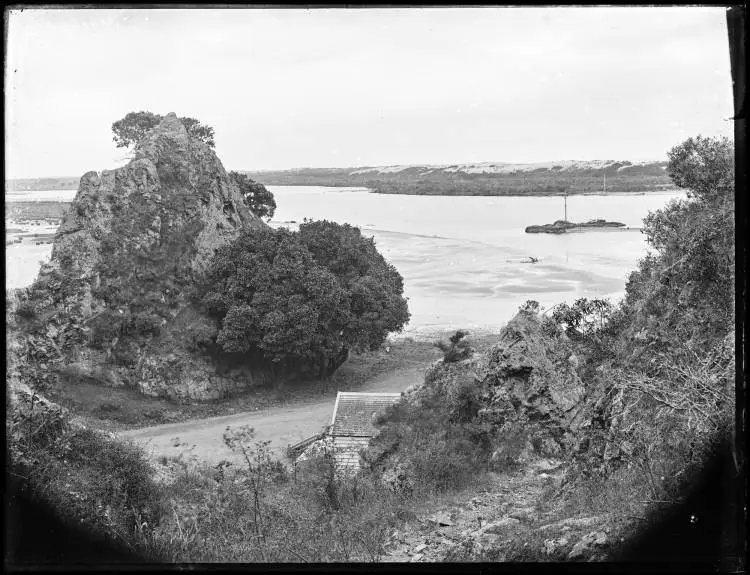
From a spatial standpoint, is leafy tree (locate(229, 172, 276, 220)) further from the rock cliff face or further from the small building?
the small building

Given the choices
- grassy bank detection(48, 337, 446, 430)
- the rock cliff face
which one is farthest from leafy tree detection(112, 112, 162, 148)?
grassy bank detection(48, 337, 446, 430)

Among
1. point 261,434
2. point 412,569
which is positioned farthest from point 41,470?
point 261,434

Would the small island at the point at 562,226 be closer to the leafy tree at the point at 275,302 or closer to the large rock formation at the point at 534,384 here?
the leafy tree at the point at 275,302

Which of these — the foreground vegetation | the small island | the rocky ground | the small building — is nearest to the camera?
the rocky ground

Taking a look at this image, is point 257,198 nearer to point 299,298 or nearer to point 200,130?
point 200,130

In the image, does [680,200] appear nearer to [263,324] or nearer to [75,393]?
[263,324]

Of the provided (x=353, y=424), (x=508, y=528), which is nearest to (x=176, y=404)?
(x=353, y=424)
